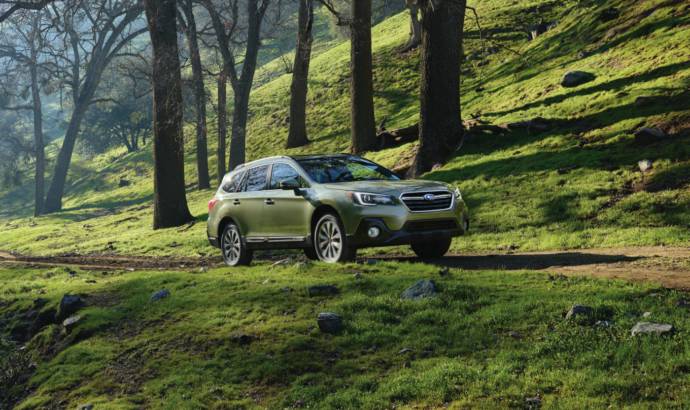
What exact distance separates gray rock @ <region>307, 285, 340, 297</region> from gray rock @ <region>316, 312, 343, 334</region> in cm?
115

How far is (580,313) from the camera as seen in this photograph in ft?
27.1

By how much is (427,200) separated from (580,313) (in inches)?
166

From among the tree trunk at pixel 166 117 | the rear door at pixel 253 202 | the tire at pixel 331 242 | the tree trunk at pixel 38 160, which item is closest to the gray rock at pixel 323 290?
the tire at pixel 331 242

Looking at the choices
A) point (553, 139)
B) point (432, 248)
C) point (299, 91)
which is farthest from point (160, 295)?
point (299, 91)

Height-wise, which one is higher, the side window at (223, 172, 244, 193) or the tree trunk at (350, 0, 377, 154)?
the tree trunk at (350, 0, 377, 154)

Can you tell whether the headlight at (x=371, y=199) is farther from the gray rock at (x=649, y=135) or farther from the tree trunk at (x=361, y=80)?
the tree trunk at (x=361, y=80)

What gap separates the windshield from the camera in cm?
1316

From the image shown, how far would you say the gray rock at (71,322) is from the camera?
38.4ft

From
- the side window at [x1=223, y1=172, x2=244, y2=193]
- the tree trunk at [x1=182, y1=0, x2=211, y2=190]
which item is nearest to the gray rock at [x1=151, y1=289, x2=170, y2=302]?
the side window at [x1=223, y1=172, x2=244, y2=193]

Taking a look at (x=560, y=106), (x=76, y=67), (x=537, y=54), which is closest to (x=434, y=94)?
(x=560, y=106)

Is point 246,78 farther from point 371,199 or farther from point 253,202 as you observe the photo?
point 371,199

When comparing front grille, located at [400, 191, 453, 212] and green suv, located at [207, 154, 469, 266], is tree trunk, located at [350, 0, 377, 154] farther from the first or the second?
front grille, located at [400, 191, 453, 212]

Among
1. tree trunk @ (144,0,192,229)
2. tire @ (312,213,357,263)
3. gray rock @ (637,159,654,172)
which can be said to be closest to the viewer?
tire @ (312,213,357,263)

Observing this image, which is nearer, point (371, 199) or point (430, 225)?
point (371, 199)
